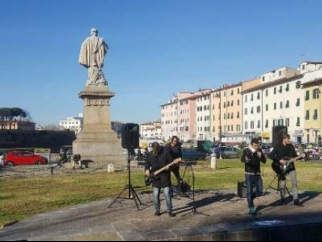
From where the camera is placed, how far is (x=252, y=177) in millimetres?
10188

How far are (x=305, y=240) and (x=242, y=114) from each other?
82431 millimetres

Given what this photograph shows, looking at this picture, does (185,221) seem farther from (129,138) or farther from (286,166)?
(129,138)

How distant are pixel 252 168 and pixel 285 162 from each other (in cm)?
145

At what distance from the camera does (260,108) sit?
80.6 meters

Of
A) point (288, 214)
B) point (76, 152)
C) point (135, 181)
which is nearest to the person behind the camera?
point (288, 214)

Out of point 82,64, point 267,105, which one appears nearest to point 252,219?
point 82,64

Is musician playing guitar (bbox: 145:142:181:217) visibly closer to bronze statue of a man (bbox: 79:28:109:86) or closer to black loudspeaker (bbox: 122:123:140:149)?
black loudspeaker (bbox: 122:123:140:149)

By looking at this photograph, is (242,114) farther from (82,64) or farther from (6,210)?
(6,210)

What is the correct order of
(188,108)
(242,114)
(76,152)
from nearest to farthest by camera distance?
1. (76,152)
2. (242,114)
3. (188,108)

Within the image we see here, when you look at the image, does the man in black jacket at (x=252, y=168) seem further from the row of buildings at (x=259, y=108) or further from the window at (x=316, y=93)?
the window at (x=316, y=93)

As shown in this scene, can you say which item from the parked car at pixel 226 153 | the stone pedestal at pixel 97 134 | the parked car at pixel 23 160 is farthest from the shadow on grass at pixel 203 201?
the parked car at pixel 226 153

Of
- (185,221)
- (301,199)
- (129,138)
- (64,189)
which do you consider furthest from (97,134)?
(185,221)

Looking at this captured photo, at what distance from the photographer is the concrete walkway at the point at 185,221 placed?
24.6ft

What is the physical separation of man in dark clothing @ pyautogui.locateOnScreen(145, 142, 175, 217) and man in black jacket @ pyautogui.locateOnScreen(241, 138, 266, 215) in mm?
1722
